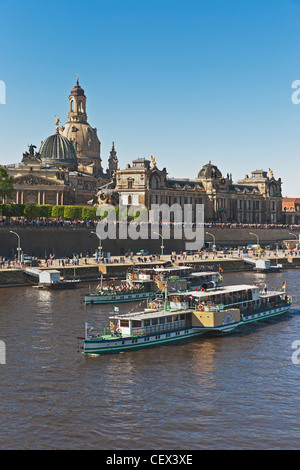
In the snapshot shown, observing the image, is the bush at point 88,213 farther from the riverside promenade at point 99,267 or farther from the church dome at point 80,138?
the church dome at point 80,138

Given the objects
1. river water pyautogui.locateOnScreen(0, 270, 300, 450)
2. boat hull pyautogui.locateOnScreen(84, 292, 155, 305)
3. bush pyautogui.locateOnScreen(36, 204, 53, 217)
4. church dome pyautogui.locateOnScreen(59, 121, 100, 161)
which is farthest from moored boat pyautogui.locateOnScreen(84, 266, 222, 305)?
church dome pyautogui.locateOnScreen(59, 121, 100, 161)

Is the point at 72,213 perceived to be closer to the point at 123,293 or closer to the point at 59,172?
the point at 59,172

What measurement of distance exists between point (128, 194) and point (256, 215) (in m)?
51.6

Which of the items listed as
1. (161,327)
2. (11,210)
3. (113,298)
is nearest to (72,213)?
(11,210)

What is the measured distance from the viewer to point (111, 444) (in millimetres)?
27078

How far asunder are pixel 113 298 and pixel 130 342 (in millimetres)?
22025

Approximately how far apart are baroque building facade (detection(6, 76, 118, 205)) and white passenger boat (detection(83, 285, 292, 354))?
A: 87354 millimetres

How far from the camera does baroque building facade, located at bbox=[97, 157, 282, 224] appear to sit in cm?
15500

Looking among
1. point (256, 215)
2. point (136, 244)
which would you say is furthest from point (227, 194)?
point (136, 244)

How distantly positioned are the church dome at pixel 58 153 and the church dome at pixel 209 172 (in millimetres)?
35351

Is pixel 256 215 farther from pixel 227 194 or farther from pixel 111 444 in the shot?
pixel 111 444

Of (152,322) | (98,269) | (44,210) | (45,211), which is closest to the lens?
(152,322)

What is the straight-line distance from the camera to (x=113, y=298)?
65500 millimetres
